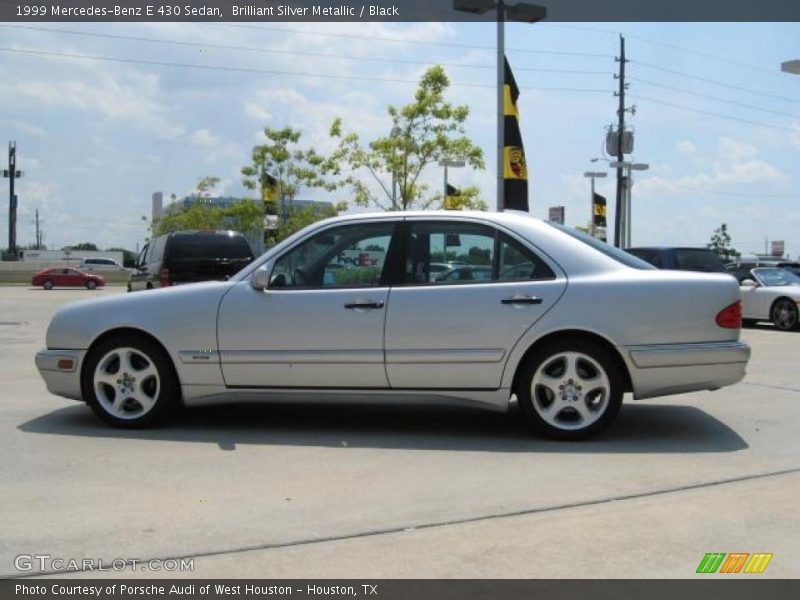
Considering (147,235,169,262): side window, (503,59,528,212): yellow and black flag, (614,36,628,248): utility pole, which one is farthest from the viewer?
(614,36,628,248): utility pole

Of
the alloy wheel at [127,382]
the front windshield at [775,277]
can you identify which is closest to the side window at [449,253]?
the alloy wheel at [127,382]

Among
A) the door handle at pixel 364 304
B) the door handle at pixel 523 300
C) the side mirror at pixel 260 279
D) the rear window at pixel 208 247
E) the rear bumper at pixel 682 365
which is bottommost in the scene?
the rear bumper at pixel 682 365

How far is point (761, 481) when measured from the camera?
4.94 meters

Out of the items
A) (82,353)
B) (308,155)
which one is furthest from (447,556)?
(308,155)

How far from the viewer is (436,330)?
19.1ft

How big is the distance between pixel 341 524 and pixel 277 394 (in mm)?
2082

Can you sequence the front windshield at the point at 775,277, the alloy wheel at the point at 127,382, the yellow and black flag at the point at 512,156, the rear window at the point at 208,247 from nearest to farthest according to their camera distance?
1. the alloy wheel at the point at 127,382
2. the rear window at the point at 208,247
3. the front windshield at the point at 775,277
4. the yellow and black flag at the point at 512,156

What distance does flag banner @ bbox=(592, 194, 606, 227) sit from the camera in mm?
35875

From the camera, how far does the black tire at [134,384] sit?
6191mm

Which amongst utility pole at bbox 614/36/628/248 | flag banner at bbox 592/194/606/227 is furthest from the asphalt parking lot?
utility pole at bbox 614/36/628/248

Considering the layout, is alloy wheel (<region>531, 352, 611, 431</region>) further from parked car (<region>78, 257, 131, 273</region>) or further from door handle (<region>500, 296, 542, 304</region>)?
parked car (<region>78, 257, 131, 273</region>)

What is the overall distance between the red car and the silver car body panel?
146 ft

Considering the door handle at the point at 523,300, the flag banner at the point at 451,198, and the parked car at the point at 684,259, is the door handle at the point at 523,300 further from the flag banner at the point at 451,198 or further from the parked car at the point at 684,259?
the flag banner at the point at 451,198
